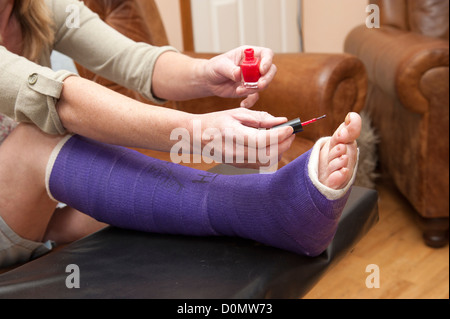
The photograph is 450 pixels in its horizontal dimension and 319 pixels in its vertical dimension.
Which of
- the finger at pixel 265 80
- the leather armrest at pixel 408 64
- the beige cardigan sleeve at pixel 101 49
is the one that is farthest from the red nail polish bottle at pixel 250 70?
the leather armrest at pixel 408 64

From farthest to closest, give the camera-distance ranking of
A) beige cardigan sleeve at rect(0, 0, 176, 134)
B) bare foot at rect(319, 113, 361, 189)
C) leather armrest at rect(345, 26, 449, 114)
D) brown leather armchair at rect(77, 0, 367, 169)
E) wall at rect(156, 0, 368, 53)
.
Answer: wall at rect(156, 0, 368, 53), leather armrest at rect(345, 26, 449, 114), beige cardigan sleeve at rect(0, 0, 176, 134), brown leather armchair at rect(77, 0, 367, 169), bare foot at rect(319, 113, 361, 189)

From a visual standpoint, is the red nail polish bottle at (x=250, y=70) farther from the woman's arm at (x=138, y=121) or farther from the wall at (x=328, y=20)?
the wall at (x=328, y=20)

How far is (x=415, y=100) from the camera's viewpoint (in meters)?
1.49

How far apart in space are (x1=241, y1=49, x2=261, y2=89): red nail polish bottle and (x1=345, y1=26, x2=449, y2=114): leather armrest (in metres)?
0.87

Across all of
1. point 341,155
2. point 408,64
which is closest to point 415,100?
point 408,64

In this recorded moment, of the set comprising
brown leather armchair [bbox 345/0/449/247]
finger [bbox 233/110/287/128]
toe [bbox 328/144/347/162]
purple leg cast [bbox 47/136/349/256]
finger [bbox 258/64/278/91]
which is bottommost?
brown leather armchair [bbox 345/0/449/247]

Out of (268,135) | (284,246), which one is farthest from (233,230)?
(268,135)

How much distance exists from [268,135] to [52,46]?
0.59 m

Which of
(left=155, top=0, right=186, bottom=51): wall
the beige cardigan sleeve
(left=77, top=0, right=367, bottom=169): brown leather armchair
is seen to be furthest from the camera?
(left=155, top=0, right=186, bottom=51): wall

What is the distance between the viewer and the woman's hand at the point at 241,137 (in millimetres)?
598

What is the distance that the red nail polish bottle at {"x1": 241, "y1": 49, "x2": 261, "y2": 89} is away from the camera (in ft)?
2.34

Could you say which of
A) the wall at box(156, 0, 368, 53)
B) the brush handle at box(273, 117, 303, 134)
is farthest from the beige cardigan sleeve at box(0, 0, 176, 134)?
the wall at box(156, 0, 368, 53)

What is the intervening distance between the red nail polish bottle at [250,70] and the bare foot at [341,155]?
6.2 inches

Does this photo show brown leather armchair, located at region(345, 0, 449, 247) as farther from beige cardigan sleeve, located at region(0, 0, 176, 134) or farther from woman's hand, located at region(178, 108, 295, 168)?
woman's hand, located at region(178, 108, 295, 168)
